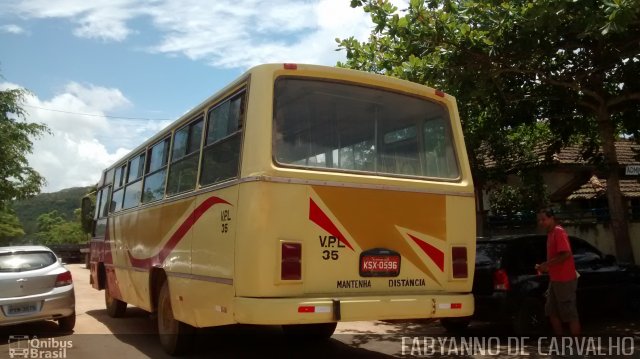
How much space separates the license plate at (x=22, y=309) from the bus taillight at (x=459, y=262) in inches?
243

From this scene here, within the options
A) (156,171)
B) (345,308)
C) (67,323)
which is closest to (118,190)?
(67,323)

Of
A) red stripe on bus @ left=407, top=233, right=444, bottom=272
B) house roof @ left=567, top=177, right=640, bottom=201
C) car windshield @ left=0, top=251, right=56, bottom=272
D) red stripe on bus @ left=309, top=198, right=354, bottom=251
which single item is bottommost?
car windshield @ left=0, top=251, right=56, bottom=272

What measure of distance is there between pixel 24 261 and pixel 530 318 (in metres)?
7.63

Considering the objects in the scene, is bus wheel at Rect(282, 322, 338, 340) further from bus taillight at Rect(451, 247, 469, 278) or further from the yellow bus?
bus taillight at Rect(451, 247, 469, 278)

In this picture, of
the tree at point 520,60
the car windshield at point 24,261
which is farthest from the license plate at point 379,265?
the car windshield at point 24,261

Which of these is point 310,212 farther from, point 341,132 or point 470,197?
point 470,197

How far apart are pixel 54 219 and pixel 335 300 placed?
10675 centimetres

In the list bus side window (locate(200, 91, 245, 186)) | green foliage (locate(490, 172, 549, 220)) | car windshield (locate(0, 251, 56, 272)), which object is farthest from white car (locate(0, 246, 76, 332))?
green foliage (locate(490, 172, 549, 220))

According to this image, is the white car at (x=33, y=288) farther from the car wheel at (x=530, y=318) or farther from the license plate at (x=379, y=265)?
the car wheel at (x=530, y=318)

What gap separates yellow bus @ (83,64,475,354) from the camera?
496cm

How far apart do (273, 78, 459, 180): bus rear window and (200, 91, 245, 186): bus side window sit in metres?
0.44

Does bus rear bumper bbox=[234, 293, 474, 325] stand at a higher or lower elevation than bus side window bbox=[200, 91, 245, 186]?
lower

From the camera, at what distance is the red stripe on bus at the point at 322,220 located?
5.15 meters

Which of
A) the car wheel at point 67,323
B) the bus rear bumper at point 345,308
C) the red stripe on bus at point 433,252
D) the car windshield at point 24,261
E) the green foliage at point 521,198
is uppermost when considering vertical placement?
the green foliage at point 521,198
